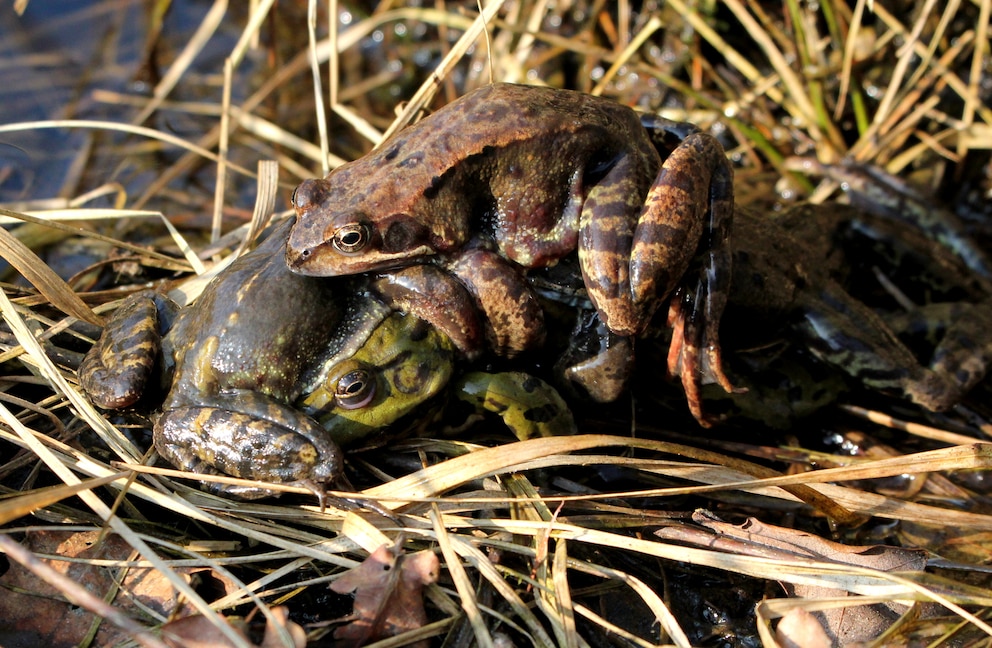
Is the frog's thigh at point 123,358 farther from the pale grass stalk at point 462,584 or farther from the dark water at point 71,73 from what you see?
the dark water at point 71,73

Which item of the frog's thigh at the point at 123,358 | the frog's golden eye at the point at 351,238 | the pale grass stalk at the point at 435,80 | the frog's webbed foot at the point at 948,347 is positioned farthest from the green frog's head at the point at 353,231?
the frog's webbed foot at the point at 948,347

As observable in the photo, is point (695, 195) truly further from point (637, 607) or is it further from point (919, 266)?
point (919, 266)

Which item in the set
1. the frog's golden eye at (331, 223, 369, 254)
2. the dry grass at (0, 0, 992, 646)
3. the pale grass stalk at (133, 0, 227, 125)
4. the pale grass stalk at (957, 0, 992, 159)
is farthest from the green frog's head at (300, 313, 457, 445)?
the pale grass stalk at (957, 0, 992, 159)

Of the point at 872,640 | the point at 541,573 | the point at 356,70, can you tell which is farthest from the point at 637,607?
the point at 356,70

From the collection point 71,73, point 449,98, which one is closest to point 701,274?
point 449,98

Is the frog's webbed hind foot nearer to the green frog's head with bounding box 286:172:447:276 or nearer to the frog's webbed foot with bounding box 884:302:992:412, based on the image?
the green frog's head with bounding box 286:172:447:276

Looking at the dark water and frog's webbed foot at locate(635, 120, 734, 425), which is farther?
the dark water
